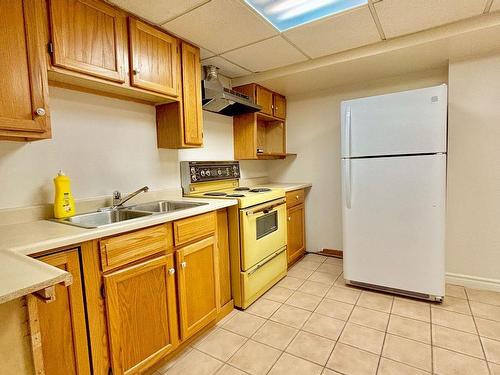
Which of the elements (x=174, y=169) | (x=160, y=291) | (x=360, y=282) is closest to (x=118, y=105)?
(x=174, y=169)

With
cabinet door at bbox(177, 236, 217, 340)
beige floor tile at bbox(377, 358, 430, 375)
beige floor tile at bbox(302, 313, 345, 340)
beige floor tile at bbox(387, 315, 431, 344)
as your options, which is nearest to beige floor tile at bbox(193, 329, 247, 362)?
cabinet door at bbox(177, 236, 217, 340)

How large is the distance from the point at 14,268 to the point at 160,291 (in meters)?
0.80

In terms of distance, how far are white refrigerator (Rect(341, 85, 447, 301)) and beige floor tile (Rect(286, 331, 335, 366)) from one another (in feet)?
2.81

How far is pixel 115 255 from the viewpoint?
1.29 m

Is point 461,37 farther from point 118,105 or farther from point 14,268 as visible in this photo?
point 14,268

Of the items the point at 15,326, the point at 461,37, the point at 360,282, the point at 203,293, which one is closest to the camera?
the point at 15,326

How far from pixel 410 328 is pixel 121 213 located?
82.3 inches

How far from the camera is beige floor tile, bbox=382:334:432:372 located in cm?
154

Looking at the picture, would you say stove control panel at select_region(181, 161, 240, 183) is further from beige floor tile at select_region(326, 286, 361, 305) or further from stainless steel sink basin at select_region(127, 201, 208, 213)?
beige floor tile at select_region(326, 286, 361, 305)

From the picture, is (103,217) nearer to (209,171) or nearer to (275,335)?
(209,171)

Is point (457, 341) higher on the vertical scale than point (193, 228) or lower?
lower

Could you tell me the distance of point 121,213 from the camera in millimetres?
1807

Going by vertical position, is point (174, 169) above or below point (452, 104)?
below

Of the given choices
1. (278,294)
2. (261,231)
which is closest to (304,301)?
(278,294)
